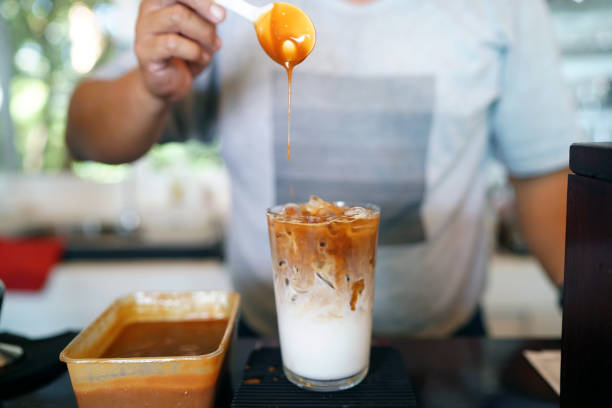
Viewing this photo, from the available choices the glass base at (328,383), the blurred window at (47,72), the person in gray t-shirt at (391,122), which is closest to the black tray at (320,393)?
the glass base at (328,383)

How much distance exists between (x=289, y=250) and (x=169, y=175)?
2.33 metres

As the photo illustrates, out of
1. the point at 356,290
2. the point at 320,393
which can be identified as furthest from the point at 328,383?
the point at 356,290

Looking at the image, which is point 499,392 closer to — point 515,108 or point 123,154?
point 515,108

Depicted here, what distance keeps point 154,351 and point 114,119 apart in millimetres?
525

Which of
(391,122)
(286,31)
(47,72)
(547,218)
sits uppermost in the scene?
(47,72)

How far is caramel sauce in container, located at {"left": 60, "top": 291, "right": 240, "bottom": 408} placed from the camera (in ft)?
1.69

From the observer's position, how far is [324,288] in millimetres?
574

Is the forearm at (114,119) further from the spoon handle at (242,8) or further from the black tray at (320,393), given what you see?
the black tray at (320,393)

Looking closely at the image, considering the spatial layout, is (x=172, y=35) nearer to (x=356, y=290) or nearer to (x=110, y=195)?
(x=356, y=290)

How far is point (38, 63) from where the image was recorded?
2.69 meters

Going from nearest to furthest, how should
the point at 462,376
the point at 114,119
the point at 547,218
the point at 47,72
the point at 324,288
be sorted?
the point at 324,288 → the point at 462,376 → the point at 114,119 → the point at 547,218 → the point at 47,72

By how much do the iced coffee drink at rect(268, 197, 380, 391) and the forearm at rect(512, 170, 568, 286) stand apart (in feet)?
2.21

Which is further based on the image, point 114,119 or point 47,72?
point 47,72

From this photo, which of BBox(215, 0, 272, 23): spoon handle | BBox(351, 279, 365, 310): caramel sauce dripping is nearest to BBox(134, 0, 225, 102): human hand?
BBox(215, 0, 272, 23): spoon handle
